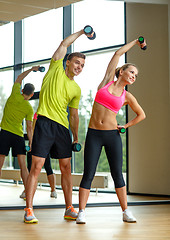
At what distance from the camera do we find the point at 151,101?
4914 millimetres

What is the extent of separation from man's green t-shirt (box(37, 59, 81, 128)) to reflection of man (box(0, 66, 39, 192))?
676 millimetres

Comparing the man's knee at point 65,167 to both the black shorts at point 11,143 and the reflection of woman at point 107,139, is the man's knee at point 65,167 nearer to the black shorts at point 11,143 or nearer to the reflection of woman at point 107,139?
the reflection of woman at point 107,139

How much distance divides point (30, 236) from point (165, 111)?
2.97 meters

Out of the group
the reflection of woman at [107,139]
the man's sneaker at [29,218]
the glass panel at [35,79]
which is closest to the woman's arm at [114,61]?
the reflection of woman at [107,139]

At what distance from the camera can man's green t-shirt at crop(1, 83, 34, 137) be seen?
352 cm

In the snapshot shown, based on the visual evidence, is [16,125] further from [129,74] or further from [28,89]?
[129,74]

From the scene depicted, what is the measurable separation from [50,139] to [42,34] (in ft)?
5.10

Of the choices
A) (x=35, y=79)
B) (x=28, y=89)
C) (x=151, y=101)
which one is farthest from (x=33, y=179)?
(x=151, y=101)

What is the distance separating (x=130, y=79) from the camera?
2.94 metres

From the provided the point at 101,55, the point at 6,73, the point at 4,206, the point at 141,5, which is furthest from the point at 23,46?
the point at 141,5

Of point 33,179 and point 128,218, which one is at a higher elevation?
point 33,179

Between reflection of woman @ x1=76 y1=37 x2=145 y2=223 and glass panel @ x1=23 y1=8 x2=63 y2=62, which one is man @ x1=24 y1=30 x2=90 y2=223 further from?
glass panel @ x1=23 y1=8 x2=63 y2=62

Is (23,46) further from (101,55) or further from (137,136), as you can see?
(137,136)

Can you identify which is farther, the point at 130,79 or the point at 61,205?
the point at 61,205
